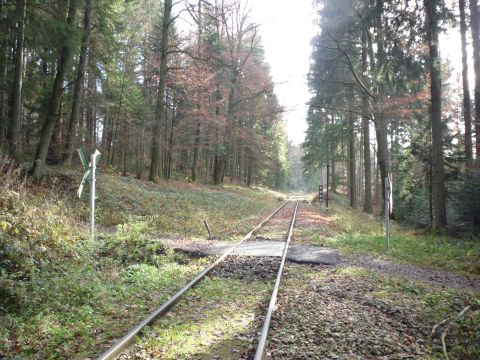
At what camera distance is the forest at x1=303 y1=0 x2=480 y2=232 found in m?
13.8

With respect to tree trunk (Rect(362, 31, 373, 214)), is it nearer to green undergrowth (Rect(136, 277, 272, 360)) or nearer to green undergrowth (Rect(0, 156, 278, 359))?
green undergrowth (Rect(0, 156, 278, 359))

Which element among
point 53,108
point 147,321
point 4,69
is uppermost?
point 4,69

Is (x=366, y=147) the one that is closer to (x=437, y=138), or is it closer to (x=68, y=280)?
(x=437, y=138)

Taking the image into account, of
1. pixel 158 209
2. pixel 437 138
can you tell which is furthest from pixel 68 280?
pixel 437 138

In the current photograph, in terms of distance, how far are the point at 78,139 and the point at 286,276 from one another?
15.7 metres

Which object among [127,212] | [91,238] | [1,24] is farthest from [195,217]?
[1,24]

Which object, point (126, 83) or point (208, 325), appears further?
point (126, 83)

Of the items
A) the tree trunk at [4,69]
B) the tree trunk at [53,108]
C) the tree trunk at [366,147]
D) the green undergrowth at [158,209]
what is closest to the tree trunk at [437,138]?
the tree trunk at [366,147]

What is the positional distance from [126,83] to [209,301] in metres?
19.6

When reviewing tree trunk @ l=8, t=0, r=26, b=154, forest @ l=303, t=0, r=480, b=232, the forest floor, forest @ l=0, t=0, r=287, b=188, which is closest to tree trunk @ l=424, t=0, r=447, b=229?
forest @ l=303, t=0, r=480, b=232

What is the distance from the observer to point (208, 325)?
523cm

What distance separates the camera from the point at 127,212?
554 inches

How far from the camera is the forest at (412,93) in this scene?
13797 mm

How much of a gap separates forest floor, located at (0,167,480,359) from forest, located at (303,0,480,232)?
5.51m
